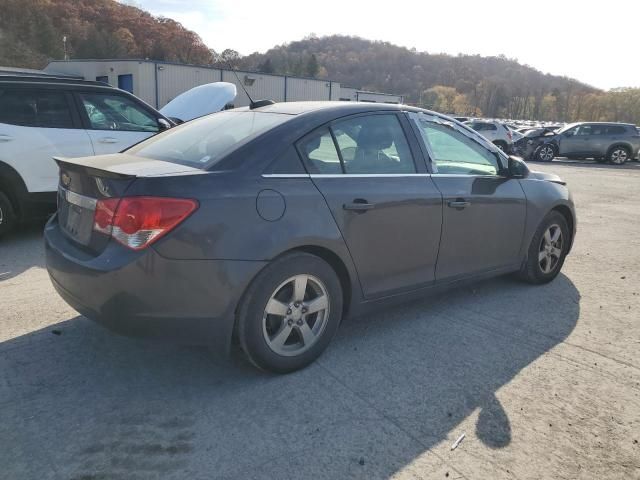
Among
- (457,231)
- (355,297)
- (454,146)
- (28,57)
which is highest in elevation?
(28,57)

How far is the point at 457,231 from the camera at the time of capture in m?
3.82

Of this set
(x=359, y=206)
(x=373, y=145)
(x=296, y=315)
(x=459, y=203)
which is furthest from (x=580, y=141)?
(x=296, y=315)

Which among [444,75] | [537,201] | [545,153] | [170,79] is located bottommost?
[545,153]

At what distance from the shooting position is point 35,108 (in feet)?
18.7

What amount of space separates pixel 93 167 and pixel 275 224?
1.05 metres

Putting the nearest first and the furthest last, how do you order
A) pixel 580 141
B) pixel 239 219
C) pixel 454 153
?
pixel 239 219, pixel 454 153, pixel 580 141

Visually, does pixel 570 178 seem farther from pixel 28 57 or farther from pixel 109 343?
pixel 28 57

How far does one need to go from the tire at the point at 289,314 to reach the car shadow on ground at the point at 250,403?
0.15 m

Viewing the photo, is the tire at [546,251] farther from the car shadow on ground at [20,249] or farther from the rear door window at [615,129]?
the rear door window at [615,129]

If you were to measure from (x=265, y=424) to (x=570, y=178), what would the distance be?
15664mm

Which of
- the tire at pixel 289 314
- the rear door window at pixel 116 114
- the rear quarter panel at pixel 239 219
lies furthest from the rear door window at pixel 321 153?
the rear door window at pixel 116 114

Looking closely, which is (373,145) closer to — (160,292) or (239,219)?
(239,219)

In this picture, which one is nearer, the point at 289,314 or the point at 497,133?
the point at 289,314

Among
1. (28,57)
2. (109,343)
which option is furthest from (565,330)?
(28,57)
